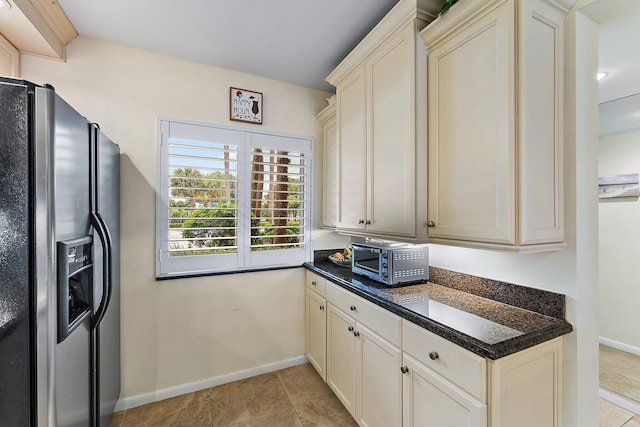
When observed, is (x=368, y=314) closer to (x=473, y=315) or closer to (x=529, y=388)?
(x=473, y=315)

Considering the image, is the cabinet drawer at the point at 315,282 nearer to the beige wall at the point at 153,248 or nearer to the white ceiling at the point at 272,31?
the beige wall at the point at 153,248

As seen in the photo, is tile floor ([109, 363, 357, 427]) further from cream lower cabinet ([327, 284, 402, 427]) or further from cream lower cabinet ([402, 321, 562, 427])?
cream lower cabinet ([402, 321, 562, 427])

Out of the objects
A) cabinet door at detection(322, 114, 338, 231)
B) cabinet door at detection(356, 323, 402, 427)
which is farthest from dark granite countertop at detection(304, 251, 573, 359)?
cabinet door at detection(322, 114, 338, 231)

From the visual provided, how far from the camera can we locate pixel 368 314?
165 centimetres

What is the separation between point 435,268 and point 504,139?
99 centimetres

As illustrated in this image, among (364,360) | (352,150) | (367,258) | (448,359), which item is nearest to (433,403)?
(448,359)

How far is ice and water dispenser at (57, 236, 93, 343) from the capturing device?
3.53 feet

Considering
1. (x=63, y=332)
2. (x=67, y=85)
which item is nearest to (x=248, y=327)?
(x=63, y=332)

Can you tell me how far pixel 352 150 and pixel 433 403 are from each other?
1.55 m

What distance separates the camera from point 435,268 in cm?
188

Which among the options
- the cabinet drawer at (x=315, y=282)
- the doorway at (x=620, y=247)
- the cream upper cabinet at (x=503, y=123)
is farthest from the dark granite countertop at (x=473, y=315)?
the doorway at (x=620, y=247)

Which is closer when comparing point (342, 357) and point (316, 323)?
point (342, 357)

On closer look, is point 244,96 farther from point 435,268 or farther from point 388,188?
point 435,268

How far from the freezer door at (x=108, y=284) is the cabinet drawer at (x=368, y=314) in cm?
136
